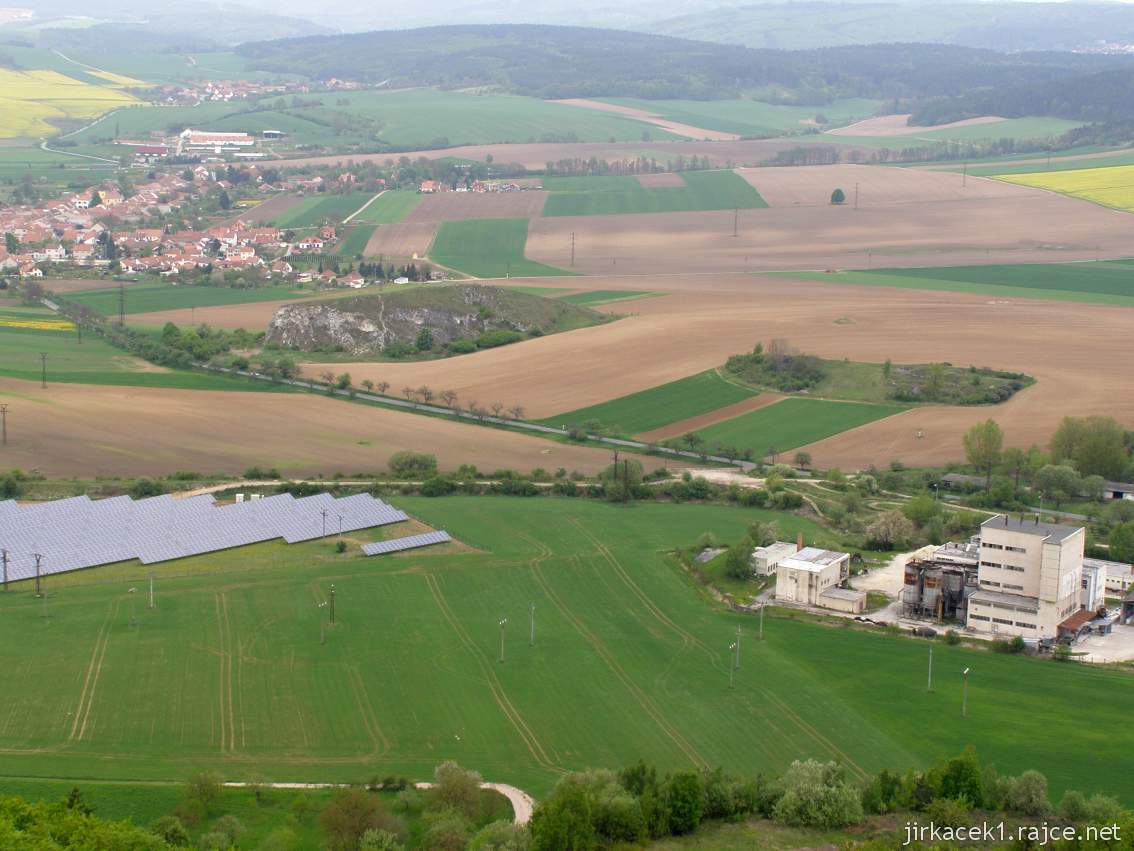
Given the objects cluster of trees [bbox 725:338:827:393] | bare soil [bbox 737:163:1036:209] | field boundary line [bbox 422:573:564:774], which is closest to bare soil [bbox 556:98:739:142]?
bare soil [bbox 737:163:1036:209]

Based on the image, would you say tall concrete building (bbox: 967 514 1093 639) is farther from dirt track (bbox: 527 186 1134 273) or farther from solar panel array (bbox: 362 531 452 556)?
dirt track (bbox: 527 186 1134 273)

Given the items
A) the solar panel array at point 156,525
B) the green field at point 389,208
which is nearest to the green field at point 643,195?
the green field at point 389,208

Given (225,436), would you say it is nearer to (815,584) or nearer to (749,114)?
(815,584)

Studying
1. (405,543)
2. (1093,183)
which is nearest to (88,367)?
(405,543)

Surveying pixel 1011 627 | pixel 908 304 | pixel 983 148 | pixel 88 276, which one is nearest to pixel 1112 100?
pixel 983 148

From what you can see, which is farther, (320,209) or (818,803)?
(320,209)
